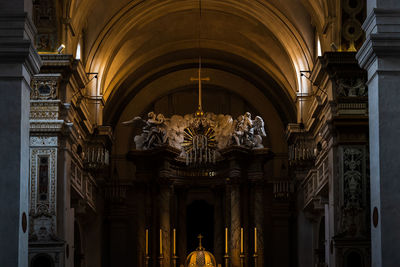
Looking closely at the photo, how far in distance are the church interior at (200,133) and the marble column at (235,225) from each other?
0.05 m

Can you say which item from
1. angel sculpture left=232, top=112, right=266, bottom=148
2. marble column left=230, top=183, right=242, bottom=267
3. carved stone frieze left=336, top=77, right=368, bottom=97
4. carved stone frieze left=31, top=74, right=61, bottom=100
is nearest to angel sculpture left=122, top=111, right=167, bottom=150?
angel sculpture left=232, top=112, right=266, bottom=148

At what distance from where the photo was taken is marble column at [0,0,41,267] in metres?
13.2

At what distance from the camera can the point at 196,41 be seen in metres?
30.5

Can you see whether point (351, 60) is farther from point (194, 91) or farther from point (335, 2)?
point (194, 91)

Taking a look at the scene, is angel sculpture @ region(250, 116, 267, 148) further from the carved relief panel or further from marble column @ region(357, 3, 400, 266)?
marble column @ region(357, 3, 400, 266)

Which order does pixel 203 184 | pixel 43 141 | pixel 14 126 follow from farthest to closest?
pixel 203 184, pixel 43 141, pixel 14 126

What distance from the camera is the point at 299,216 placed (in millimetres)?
28812

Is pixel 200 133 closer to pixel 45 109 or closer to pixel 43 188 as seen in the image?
pixel 45 109

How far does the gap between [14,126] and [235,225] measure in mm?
16830

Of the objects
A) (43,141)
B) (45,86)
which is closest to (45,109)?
(45,86)

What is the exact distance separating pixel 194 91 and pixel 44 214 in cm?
1354

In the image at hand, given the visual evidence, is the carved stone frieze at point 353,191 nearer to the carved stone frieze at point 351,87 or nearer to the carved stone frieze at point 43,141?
the carved stone frieze at point 351,87

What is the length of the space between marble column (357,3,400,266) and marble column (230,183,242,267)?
1561 centimetres

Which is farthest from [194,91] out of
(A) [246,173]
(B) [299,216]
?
(B) [299,216]
